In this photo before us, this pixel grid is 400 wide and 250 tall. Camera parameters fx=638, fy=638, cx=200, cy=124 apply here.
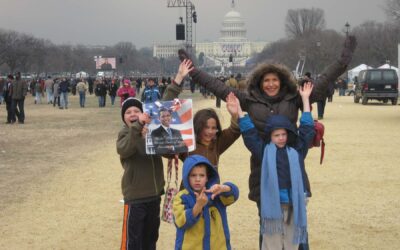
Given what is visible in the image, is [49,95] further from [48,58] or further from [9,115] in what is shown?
[48,58]

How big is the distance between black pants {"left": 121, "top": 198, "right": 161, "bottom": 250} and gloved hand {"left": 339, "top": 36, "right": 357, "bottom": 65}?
187cm

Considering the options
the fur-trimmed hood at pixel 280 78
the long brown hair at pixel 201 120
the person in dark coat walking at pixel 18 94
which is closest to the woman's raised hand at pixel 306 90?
the fur-trimmed hood at pixel 280 78

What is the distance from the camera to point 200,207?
420cm

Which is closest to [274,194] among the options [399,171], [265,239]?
[265,239]

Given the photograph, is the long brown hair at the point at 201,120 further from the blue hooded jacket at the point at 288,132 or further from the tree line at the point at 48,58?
the tree line at the point at 48,58

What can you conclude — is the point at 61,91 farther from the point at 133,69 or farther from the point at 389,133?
the point at 133,69

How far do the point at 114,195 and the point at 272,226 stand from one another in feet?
15.5

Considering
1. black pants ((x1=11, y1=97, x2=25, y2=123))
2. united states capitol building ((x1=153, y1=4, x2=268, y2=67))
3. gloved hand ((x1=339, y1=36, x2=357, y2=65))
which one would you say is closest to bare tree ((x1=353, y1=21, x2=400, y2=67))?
black pants ((x1=11, y1=97, x2=25, y2=123))

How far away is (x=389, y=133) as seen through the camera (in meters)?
17.3

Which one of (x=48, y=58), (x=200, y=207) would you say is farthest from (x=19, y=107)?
(x=48, y=58)

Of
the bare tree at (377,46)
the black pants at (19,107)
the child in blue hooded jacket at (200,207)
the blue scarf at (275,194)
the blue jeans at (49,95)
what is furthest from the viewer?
the bare tree at (377,46)

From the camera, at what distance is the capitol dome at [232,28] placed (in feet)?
626

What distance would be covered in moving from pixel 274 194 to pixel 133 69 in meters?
126

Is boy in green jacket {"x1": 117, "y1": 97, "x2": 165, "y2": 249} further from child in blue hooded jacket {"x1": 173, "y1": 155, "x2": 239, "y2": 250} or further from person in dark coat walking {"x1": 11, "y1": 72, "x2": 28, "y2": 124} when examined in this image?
person in dark coat walking {"x1": 11, "y1": 72, "x2": 28, "y2": 124}
